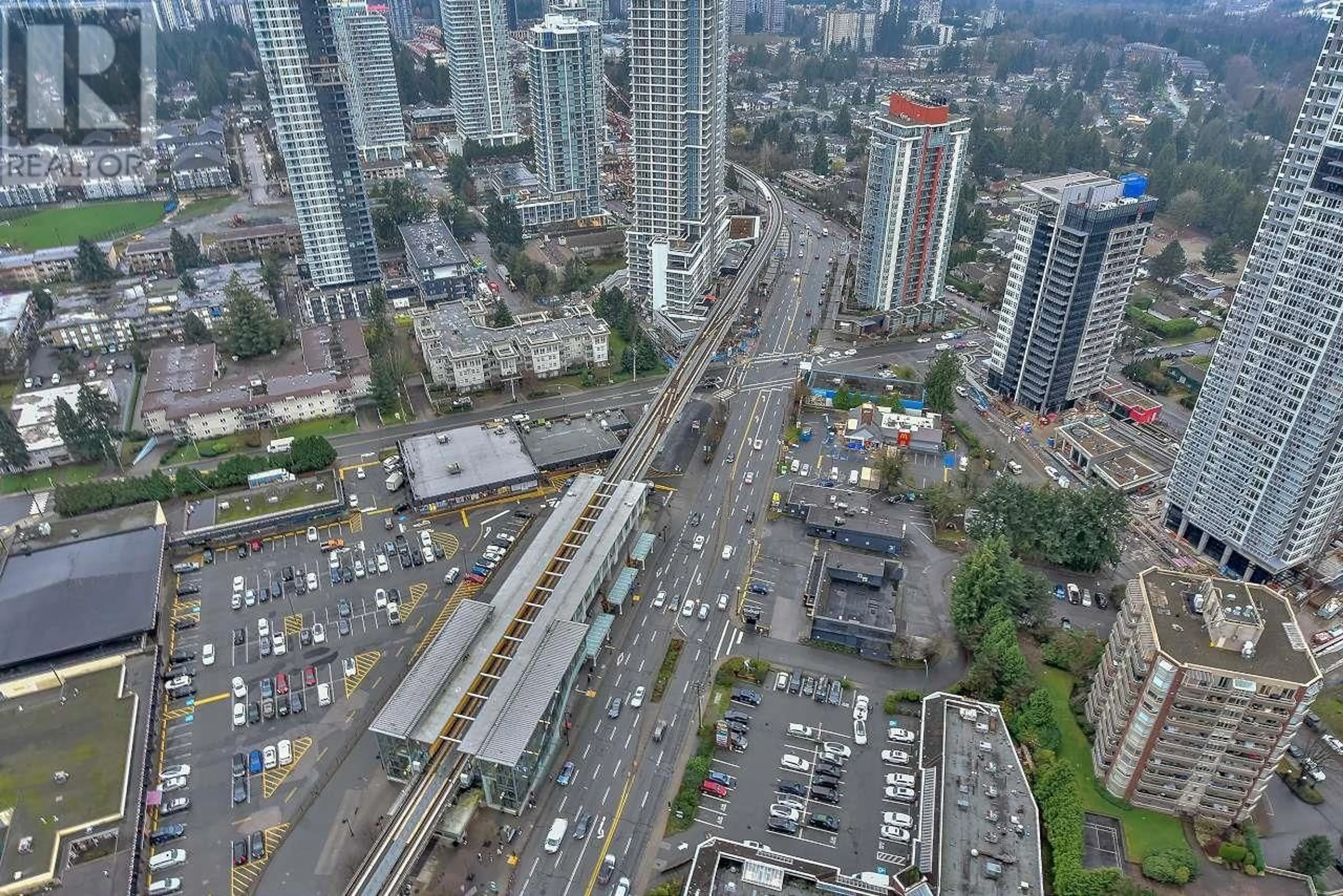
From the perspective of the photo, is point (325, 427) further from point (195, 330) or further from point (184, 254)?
point (184, 254)

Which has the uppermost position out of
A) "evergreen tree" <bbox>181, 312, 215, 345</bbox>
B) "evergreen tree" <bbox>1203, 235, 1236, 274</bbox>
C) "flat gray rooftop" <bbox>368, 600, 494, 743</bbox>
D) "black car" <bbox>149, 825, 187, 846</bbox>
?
"evergreen tree" <bbox>1203, 235, 1236, 274</bbox>

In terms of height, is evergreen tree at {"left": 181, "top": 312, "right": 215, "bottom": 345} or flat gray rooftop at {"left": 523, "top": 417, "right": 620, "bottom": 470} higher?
evergreen tree at {"left": 181, "top": 312, "right": 215, "bottom": 345}

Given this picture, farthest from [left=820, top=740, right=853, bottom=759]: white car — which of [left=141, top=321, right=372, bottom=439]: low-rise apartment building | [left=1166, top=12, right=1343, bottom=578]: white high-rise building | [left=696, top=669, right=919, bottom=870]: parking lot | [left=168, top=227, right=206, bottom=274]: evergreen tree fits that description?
[left=168, top=227, right=206, bottom=274]: evergreen tree

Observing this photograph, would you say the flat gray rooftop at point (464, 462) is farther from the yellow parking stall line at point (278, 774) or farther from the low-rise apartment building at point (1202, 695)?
the low-rise apartment building at point (1202, 695)

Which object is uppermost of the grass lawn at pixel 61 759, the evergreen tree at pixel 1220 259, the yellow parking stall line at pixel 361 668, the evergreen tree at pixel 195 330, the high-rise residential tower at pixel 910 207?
the high-rise residential tower at pixel 910 207

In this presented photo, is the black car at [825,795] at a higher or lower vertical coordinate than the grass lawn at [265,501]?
lower

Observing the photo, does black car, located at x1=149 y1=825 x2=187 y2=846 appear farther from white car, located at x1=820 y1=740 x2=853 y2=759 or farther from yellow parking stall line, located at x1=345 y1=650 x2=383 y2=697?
white car, located at x1=820 y1=740 x2=853 y2=759

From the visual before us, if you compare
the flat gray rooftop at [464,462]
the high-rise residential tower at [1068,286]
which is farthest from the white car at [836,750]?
the high-rise residential tower at [1068,286]
